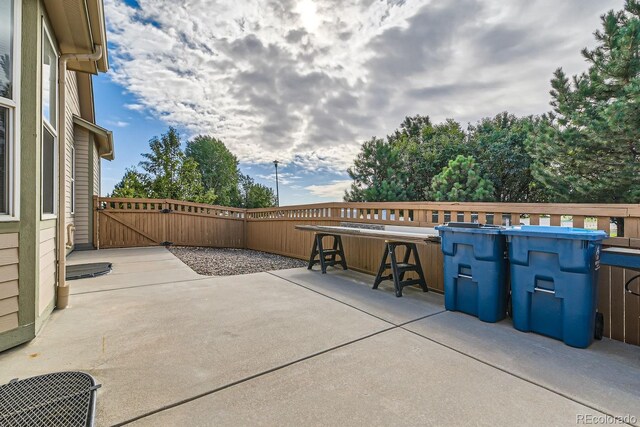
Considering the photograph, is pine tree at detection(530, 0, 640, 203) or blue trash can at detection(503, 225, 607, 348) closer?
blue trash can at detection(503, 225, 607, 348)

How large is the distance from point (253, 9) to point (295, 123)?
6355 millimetres

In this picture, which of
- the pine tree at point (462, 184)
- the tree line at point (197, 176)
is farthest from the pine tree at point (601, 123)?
the tree line at point (197, 176)

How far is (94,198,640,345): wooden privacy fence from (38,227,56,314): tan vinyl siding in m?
3.92

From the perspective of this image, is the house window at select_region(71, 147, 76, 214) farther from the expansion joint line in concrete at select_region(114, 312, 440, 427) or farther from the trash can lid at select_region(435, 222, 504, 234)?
the trash can lid at select_region(435, 222, 504, 234)

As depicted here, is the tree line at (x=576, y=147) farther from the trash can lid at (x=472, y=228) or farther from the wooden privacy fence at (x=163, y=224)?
the wooden privacy fence at (x=163, y=224)

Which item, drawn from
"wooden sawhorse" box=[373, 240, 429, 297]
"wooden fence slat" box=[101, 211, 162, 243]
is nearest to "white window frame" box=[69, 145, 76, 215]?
"wooden fence slat" box=[101, 211, 162, 243]

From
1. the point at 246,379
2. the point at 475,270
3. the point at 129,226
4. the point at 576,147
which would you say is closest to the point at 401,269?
the point at 475,270

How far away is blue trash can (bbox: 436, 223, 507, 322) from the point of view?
2740mm

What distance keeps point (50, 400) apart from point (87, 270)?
401 cm

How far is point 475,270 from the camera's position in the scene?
9.35 ft

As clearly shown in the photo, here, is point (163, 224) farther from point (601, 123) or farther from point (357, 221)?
point (601, 123)

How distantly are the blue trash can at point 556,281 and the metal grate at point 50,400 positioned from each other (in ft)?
10.1

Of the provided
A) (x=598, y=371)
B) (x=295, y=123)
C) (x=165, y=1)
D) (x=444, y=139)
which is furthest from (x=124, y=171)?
(x=598, y=371)

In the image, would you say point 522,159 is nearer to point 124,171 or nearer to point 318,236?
point 318,236
